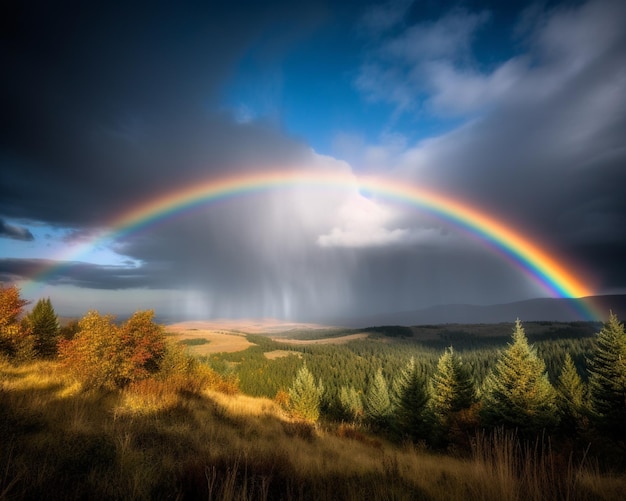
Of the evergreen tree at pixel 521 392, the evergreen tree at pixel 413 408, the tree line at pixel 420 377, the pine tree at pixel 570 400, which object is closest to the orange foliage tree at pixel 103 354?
the tree line at pixel 420 377

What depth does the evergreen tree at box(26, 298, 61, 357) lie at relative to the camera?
28.5 m

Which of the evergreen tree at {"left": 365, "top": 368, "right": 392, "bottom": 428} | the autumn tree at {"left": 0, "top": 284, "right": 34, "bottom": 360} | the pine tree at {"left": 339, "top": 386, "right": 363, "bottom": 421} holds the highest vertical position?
the autumn tree at {"left": 0, "top": 284, "right": 34, "bottom": 360}

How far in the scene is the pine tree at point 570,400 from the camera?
4309cm

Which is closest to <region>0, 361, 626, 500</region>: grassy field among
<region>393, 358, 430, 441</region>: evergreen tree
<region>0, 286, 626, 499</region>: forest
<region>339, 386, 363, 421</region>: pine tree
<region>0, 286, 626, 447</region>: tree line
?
<region>0, 286, 626, 499</region>: forest

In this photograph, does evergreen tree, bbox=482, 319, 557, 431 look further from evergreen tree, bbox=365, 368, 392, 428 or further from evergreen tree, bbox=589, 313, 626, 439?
evergreen tree, bbox=365, 368, 392, 428

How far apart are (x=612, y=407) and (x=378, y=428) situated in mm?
38987

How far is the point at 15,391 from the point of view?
8281 mm

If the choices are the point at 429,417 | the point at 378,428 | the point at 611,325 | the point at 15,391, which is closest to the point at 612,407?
the point at 611,325

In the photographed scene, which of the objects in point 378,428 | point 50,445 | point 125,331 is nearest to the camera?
point 50,445

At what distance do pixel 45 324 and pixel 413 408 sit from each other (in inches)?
1856

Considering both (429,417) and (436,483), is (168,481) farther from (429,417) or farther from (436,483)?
(429,417)

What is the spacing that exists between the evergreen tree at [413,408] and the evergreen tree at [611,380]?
18.7 meters

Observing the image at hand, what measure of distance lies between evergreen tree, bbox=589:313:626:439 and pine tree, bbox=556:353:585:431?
9.96m

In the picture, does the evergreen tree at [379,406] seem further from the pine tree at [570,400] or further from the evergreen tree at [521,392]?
the evergreen tree at [521,392]
